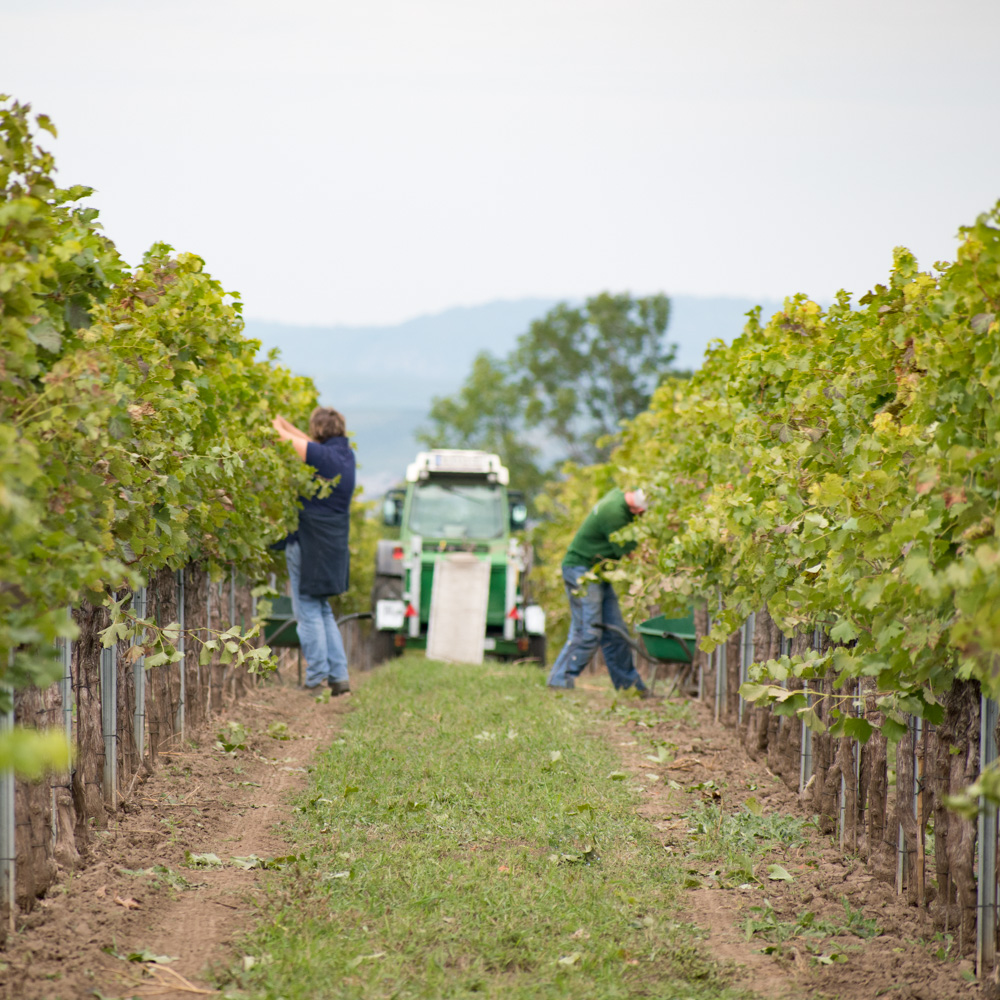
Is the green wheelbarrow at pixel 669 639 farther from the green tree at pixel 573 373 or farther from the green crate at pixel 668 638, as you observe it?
the green tree at pixel 573 373

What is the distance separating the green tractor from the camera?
14.2 metres

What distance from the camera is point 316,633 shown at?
8.97 m

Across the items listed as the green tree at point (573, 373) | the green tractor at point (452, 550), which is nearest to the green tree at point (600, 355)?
the green tree at point (573, 373)

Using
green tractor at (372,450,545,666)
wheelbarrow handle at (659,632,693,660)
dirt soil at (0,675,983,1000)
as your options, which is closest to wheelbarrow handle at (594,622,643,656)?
wheelbarrow handle at (659,632,693,660)

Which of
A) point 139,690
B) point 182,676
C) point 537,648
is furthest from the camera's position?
point 537,648

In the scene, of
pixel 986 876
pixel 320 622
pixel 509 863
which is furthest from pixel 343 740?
pixel 986 876

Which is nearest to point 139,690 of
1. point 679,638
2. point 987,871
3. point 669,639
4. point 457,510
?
point 987,871

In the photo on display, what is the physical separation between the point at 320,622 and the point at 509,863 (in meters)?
4.78

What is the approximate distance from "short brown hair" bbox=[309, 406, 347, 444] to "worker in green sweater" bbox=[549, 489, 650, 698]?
232cm

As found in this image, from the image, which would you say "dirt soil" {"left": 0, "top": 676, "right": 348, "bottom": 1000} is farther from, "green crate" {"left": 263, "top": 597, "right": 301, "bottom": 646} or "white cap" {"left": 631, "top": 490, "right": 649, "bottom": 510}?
"white cap" {"left": 631, "top": 490, "right": 649, "bottom": 510}

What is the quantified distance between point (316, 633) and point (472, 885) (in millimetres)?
4971

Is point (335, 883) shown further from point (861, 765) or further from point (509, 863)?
point (861, 765)

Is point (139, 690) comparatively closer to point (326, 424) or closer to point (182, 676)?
point (182, 676)

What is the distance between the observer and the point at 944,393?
3.41m
